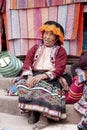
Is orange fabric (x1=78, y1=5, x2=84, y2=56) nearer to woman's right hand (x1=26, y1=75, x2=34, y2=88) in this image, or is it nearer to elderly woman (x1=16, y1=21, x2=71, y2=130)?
elderly woman (x1=16, y1=21, x2=71, y2=130)

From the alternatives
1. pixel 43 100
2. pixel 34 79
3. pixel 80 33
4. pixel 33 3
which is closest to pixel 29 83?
pixel 34 79

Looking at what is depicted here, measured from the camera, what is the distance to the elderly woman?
3932 millimetres

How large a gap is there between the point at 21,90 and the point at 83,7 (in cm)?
209

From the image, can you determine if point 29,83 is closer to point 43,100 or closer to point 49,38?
point 43,100

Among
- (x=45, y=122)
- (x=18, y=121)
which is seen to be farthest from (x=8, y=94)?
(x=45, y=122)

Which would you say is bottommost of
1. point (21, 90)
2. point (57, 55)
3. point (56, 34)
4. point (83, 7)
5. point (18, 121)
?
point (18, 121)

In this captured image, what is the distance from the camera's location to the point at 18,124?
164 inches

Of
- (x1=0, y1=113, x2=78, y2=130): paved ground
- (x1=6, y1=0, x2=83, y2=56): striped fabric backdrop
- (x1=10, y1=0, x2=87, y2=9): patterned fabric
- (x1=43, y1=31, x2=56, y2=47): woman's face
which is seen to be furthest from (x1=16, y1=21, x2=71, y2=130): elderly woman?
(x1=10, y1=0, x2=87, y2=9): patterned fabric

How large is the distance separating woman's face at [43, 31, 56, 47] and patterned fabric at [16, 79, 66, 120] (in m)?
0.65

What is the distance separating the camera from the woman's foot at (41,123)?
13.0 feet

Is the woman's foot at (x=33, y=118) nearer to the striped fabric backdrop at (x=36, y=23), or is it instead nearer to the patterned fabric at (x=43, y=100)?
the patterned fabric at (x=43, y=100)

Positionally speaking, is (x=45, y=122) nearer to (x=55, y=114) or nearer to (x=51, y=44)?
(x=55, y=114)

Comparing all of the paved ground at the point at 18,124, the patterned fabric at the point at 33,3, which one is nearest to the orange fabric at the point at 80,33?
the patterned fabric at the point at 33,3

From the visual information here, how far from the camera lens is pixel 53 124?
4.12m
